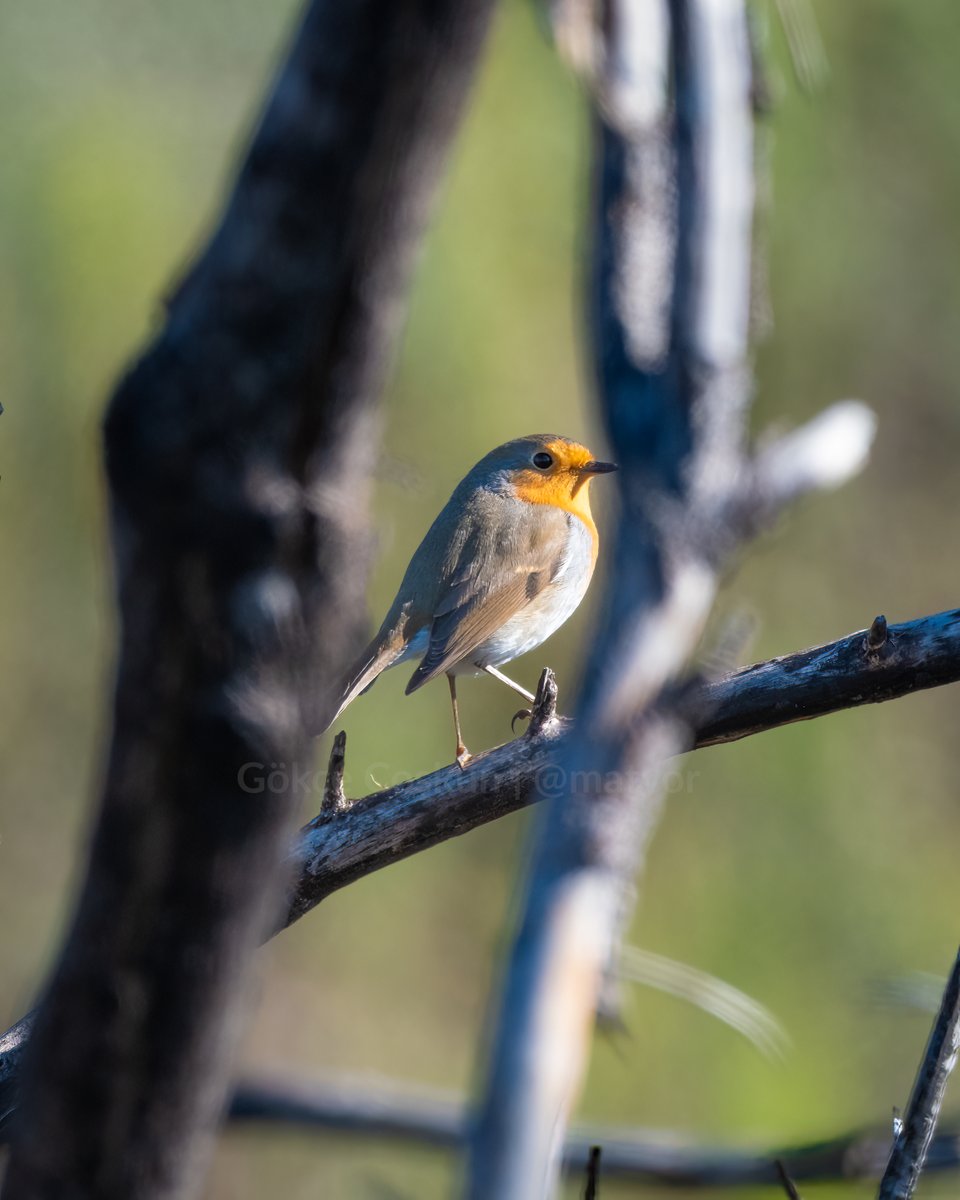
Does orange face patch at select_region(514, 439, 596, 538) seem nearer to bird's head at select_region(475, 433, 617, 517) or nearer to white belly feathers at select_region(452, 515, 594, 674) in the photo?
bird's head at select_region(475, 433, 617, 517)

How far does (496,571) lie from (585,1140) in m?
1.45

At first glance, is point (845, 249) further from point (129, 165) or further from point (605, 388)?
point (605, 388)

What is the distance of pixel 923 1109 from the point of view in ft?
4.66

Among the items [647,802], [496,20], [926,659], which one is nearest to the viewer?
[496,20]

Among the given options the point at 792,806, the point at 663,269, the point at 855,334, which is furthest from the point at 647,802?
the point at 855,334

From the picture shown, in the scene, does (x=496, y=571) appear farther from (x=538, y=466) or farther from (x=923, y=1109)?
(x=923, y=1109)

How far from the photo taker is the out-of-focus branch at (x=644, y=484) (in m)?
1.00

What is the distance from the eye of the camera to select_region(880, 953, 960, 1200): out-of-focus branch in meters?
1.42

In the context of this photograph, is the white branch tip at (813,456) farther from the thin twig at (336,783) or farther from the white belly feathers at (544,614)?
the white belly feathers at (544,614)

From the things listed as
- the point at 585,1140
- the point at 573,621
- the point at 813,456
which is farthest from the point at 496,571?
the point at 813,456

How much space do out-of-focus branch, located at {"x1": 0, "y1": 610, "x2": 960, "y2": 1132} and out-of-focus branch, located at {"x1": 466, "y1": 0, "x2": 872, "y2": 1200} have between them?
0.30 meters

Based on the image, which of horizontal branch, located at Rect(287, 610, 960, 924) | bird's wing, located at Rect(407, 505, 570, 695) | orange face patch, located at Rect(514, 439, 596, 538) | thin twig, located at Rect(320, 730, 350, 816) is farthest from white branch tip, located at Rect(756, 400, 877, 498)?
orange face patch, located at Rect(514, 439, 596, 538)

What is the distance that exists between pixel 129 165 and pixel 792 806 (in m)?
4.03

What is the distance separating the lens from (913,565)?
6.21m
